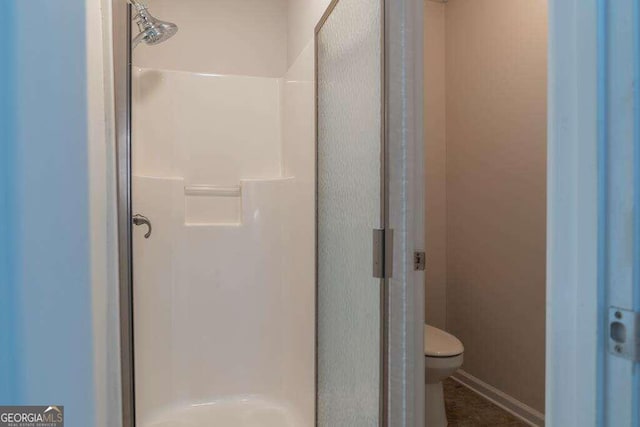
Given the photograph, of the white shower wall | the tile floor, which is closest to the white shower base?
the white shower wall

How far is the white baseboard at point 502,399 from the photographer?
213 centimetres

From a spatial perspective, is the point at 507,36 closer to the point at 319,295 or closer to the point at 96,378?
the point at 319,295

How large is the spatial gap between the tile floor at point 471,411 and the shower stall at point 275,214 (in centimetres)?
93

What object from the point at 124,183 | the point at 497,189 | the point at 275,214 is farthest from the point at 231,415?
the point at 497,189

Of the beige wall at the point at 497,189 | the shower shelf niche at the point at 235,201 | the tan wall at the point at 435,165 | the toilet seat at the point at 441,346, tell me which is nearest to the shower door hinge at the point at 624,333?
the toilet seat at the point at 441,346

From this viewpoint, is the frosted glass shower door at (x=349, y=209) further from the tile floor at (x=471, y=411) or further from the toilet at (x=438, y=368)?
the tile floor at (x=471, y=411)

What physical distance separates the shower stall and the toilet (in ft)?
1.84

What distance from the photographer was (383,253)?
1.22 metres

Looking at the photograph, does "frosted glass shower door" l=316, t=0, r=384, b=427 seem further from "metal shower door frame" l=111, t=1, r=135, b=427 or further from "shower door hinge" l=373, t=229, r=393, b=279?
"metal shower door frame" l=111, t=1, r=135, b=427

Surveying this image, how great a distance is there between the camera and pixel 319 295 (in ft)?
5.94

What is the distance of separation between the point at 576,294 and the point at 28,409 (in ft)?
2.23

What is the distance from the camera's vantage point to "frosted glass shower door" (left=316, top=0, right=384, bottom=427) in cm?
128

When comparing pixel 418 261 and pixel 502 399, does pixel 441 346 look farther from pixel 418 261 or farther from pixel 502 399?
pixel 418 261

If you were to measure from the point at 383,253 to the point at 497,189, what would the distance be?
152 cm
